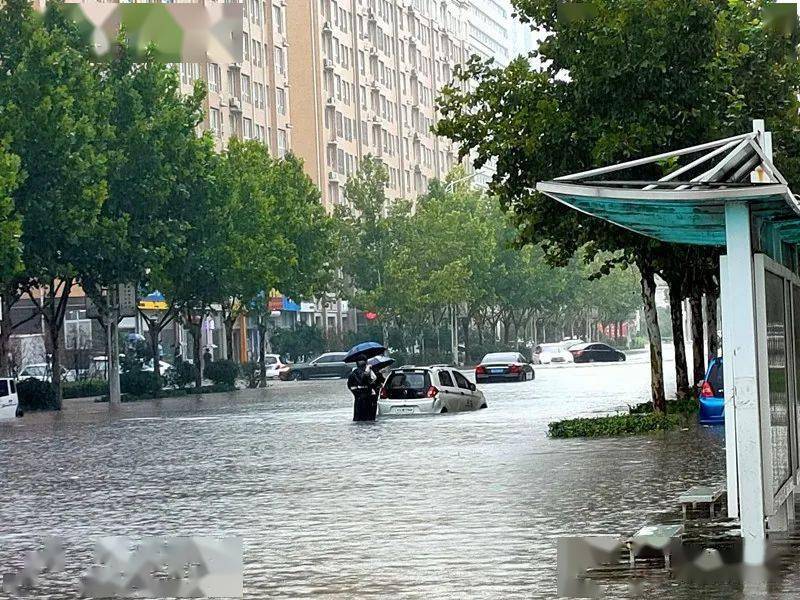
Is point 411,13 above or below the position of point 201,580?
above

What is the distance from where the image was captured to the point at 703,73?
1220 inches

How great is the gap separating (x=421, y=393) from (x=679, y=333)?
7765 millimetres

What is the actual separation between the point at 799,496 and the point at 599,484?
10.9 ft

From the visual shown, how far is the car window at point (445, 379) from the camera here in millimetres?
44781

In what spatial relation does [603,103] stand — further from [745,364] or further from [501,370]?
[501,370]

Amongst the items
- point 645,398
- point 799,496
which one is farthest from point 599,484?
point 645,398

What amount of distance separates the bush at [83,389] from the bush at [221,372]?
4909 mm

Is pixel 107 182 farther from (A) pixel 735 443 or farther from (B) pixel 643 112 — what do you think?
(A) pixel 735 443

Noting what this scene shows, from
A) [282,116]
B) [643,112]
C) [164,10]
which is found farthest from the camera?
[282,116]

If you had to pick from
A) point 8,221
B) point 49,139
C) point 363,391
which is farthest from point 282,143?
point 363,391

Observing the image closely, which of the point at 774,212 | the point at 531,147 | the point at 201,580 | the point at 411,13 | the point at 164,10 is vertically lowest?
the point at 201,580

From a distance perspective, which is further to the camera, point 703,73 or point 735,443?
point 703,73

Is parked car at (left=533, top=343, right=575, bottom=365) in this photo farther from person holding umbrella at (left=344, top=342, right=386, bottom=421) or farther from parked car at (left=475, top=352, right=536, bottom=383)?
person holding umbrella at (left=344, top=342, right=386, bottom=421)

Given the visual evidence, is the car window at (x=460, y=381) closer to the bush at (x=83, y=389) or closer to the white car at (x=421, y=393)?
the white car at (x=421, y=393)
